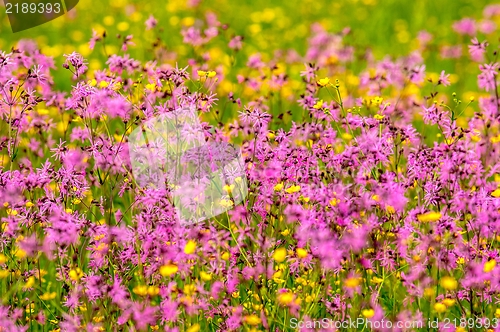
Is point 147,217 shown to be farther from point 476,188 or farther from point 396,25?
point 396,25

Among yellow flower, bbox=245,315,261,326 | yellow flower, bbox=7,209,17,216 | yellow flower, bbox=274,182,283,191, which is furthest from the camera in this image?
yellow flower, bbox=7,209,17,216

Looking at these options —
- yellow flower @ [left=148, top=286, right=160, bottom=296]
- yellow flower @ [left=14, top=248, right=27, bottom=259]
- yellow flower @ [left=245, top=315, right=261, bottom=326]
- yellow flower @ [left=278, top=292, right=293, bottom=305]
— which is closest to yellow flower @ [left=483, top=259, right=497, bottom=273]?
yellow flower @ [left=278, top=292, right=293, bottom=305]

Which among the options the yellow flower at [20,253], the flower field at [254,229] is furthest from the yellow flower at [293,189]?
the yellow flower at [20,253]

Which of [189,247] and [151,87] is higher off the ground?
[151,87]

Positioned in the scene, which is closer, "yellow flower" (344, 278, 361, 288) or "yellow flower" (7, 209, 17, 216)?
"yellow flower" (344, 278, 361, 288)

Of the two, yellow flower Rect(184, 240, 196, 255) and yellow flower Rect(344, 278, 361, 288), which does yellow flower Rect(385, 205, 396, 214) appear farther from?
yellow flower Rect(184, 240, 196, 255)

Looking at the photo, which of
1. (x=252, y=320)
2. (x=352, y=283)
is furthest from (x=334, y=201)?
(x=252, y=320)

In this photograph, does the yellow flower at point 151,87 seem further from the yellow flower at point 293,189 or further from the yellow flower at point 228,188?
the yellow flower at point 293,189

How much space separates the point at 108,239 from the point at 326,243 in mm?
908

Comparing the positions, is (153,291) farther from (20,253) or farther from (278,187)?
(20,253)

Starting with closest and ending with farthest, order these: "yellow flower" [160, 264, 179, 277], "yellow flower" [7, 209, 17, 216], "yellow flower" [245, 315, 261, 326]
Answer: "yellow flower" [160, 264, 179, 277] → "yellow flower" [245, 315, 261, 326] → "yellow flower" [7, 209, 17, 216]

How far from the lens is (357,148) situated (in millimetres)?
3236

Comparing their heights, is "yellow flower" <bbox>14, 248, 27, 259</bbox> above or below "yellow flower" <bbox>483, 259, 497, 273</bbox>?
below

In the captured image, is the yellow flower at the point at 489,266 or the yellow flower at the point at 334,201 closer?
the yellow flower at the point at 489,266
